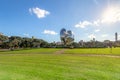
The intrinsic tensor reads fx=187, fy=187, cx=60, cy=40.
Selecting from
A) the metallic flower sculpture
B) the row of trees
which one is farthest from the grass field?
the metallic flower sculpture

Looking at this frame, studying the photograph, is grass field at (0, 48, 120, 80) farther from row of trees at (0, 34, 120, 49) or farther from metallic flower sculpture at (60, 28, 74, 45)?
metallic flower sculpture at (60, 28, 74, 45)

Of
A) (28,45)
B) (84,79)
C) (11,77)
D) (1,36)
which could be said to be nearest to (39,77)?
(11,77)

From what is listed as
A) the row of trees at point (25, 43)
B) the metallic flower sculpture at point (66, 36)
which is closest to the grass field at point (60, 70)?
the row of trees at point (25, 43)

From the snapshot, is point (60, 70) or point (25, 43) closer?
point (60, 70)

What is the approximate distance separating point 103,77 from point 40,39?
100m

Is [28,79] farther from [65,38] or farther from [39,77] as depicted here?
[65,38]

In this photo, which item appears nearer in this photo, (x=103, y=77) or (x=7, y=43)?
(x=103, y=77)

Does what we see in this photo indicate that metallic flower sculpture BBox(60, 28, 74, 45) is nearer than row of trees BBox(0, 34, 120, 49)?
No

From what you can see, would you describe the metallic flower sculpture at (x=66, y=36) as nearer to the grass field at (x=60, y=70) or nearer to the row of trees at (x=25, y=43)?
the row of trees at (x=25, y=43)

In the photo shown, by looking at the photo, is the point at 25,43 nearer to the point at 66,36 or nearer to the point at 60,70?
the point at 66,36

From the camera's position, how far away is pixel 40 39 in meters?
112

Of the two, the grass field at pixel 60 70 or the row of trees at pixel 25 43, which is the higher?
the row of trees at pixel 25 43

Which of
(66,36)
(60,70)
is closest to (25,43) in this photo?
(66,36)

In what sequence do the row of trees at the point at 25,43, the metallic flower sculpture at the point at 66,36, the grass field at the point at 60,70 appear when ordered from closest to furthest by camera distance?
the grass field at the point at 60,70
the row of trees at the point at 25,43
the metallic flower sculpture at the point at 66,36
